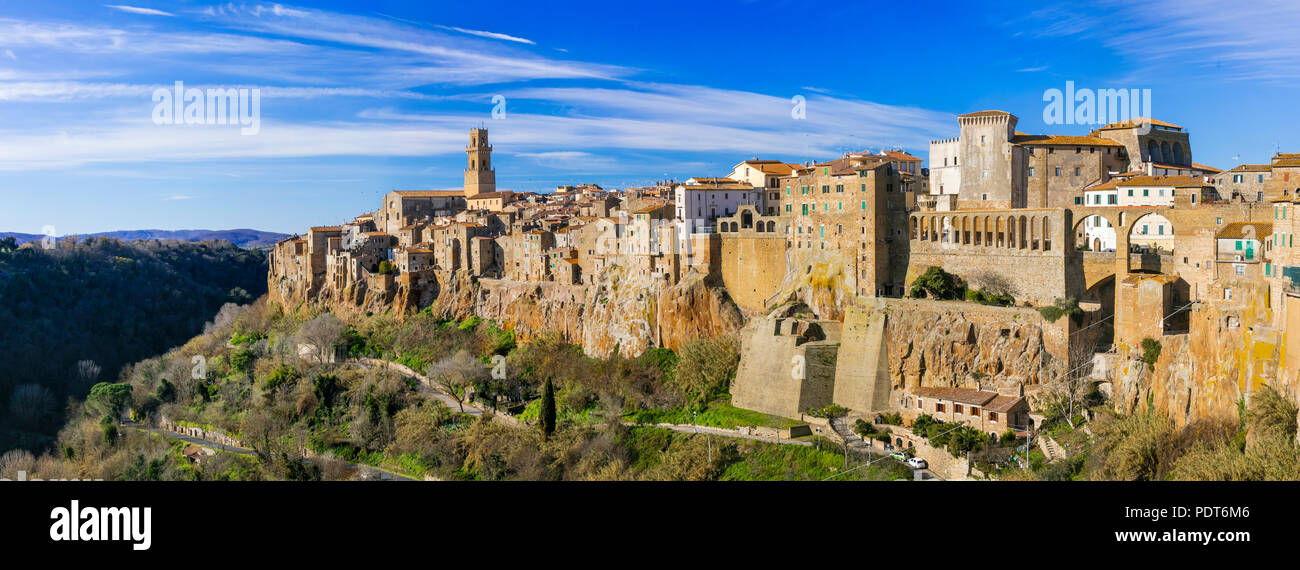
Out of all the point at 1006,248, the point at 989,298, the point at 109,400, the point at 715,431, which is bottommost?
the point at 109,400

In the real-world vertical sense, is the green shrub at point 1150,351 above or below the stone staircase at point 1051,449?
above

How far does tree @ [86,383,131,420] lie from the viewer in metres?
44.7

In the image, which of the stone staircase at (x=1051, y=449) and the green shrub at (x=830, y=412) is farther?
the green shrub at (x=830, y=412)

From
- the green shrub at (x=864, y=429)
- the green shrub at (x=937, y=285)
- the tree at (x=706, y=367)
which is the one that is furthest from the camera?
the tree at (x=706, y=367)

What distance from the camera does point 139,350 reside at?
198ft

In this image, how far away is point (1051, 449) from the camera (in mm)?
22859

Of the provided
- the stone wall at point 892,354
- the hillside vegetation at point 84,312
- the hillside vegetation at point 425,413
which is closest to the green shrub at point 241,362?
the hillside vegetation at point 425,413

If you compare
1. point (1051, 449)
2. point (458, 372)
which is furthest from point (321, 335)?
point (1051, 449)

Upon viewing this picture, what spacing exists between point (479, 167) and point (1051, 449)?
51475 millimetres

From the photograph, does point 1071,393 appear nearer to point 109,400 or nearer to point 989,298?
point 989,298

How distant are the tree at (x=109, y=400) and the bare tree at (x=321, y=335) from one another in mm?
8561

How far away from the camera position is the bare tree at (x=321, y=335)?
46.7m

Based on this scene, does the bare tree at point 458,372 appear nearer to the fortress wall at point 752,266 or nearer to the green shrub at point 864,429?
the fortress wall at point 752,266
